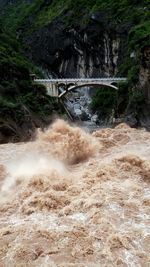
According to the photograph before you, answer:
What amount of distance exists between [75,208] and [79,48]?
6359cm

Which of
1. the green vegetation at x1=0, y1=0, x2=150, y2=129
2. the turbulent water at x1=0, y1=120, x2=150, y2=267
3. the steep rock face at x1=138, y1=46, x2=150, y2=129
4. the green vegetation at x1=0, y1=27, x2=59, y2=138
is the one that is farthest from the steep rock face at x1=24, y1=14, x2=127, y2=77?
the turbulent water at x1=0, y1=120, x2=150, y2=267

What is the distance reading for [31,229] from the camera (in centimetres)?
1575

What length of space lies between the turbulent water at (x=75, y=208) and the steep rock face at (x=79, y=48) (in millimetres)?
47318

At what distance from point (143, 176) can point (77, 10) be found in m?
65.8

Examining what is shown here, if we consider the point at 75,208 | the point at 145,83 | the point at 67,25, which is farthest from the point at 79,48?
the point at 75,208

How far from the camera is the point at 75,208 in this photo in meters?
17.5

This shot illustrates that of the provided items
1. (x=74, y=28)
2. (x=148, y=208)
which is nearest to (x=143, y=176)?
(x=148, y=208)

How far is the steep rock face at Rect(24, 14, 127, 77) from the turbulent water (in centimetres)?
4732

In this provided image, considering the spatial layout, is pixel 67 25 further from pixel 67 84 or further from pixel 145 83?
pixel 145 83

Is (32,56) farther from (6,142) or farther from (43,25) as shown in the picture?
(6,142)

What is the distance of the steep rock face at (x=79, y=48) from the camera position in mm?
72812

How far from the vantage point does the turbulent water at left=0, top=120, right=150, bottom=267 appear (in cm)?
1413

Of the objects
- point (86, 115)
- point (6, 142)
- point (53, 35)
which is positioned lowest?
point (86, 115)

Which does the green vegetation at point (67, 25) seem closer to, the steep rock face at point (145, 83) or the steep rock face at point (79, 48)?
the steep rock face at point (145, 83)
